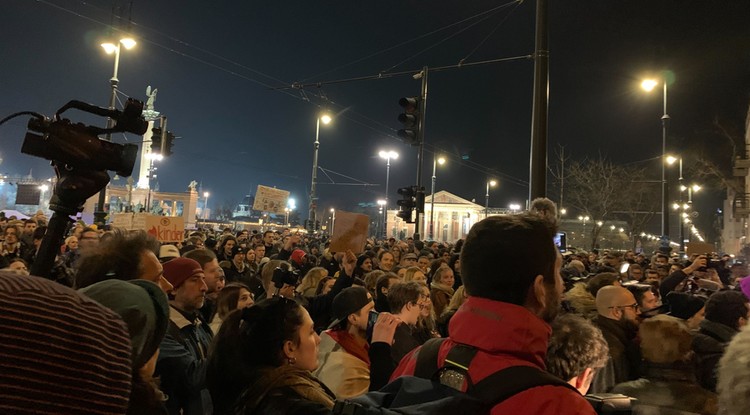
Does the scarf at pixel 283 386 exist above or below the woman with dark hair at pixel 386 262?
below

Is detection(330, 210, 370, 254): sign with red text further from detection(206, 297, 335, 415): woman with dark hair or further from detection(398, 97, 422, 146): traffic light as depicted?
detection(206, 297, 335, 415): woman with dark hair

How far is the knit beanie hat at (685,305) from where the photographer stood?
17.6 feet

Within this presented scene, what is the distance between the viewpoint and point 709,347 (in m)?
4.21

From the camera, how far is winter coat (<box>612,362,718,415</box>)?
3.13 meters

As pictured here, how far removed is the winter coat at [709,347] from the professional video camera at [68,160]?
450 cm

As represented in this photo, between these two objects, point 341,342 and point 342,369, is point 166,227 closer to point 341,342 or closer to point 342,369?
point 341,342

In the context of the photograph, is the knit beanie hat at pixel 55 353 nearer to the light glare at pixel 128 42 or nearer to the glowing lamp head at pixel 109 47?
the light glare at pixel 128 42

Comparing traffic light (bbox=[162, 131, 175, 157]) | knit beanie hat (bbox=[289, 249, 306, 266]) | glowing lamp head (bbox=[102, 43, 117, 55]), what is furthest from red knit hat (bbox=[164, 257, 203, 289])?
glowing lamp head (bbox=[102, 43, 117, 55])

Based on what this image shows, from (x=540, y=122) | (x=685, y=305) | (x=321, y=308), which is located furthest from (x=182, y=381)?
(x=540, y=122)

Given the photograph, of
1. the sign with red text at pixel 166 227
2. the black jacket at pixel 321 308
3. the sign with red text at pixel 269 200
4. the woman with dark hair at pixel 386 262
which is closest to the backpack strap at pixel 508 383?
the black jacket at pixel 321 308

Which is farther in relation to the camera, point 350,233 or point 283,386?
point 350,233

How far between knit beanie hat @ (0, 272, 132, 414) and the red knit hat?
141 inches

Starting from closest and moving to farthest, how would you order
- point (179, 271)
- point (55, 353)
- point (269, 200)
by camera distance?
point (55, 353), point (179, 271), point (269, 200)

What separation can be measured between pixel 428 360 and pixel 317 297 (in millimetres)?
4648
